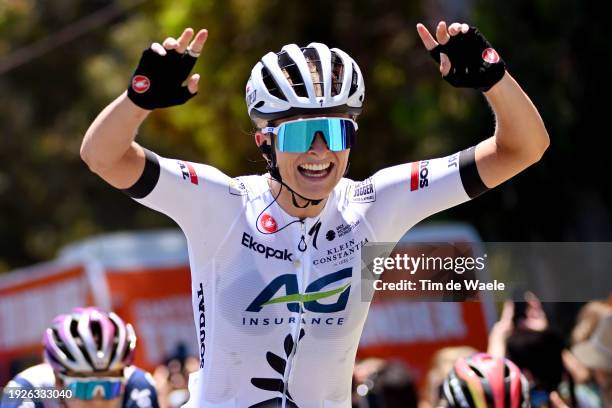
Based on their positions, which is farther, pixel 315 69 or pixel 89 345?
pixel 89 345

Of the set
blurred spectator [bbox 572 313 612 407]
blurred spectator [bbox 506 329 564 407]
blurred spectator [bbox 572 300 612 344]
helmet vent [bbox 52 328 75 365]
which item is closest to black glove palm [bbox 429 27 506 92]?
helmet vent [bbox 52 328 75 365]

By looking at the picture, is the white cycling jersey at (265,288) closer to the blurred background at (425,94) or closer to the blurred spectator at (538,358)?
the blurred spectator at (538,358)

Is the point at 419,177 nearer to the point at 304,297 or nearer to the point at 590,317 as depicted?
the point at 304,297

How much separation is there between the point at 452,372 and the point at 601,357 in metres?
2.04

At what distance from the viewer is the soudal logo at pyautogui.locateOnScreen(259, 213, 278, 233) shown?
481 cm

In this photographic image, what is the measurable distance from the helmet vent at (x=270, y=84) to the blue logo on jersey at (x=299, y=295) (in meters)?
0.65

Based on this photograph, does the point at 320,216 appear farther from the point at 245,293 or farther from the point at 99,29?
the point at 99,29

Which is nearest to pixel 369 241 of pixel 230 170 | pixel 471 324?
pixel 471 324

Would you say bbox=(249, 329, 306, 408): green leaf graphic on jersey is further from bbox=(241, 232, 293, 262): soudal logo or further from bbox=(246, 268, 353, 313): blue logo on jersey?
bbox=(241, 232, 293, 262): soudal logo

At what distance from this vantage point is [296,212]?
4.86 meters

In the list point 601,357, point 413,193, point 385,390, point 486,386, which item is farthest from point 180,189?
point 385,390

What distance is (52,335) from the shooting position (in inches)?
252

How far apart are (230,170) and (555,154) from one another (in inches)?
209

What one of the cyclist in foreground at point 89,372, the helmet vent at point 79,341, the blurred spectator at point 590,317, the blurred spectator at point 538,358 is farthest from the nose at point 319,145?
the blurred spectator at point 590,317
